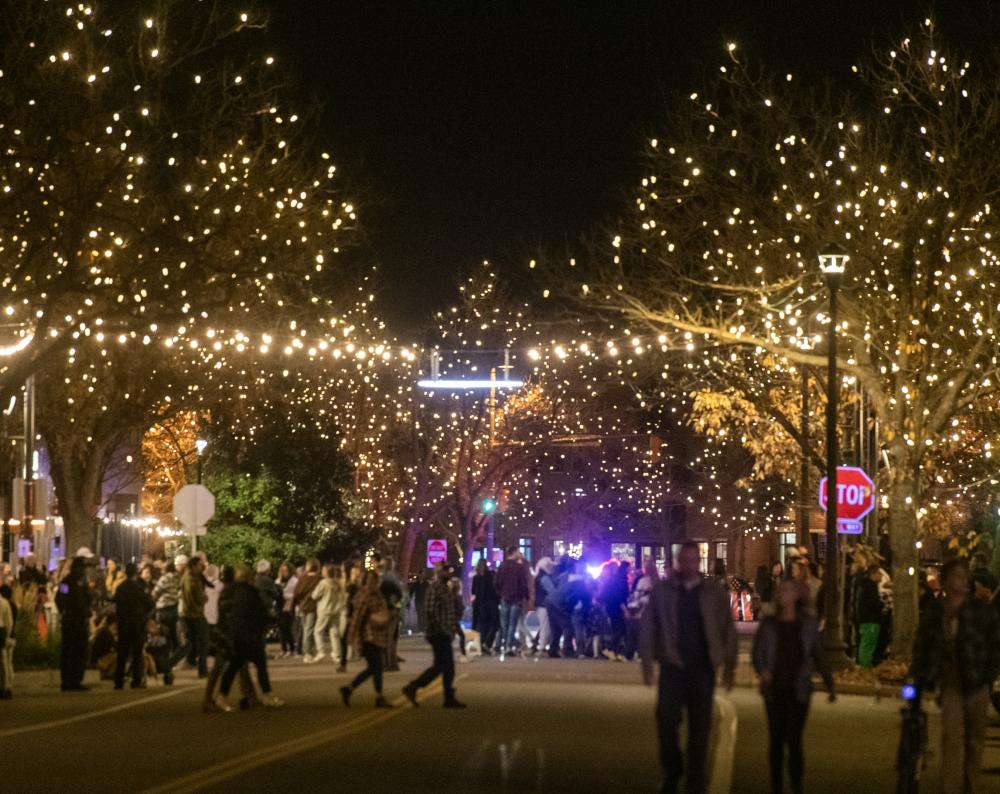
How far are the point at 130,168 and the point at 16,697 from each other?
29.4 ft

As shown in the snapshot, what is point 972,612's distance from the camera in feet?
39.0

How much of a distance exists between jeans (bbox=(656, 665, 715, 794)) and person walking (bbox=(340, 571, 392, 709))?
873 cm

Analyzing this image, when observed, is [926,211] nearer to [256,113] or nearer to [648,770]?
[256,113]

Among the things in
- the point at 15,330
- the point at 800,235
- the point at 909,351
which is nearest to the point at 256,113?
the point at 15,330

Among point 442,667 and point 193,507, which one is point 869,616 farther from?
point 193,507

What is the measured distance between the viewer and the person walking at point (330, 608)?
99.2ft

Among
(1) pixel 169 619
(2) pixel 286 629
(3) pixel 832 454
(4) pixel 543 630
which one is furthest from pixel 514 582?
(3) pixel 832 454

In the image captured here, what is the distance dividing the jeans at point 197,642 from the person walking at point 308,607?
3889mm

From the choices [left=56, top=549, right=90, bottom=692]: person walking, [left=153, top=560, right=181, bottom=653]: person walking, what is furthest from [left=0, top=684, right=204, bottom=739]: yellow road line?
[left=153, top=560, right=181, bottom=653]: person walking

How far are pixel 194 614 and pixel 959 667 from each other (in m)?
16.2

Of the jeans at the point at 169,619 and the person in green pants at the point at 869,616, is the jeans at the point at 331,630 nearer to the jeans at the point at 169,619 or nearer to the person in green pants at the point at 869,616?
the jeans at the point at 169,619

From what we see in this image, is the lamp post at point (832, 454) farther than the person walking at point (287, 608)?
No

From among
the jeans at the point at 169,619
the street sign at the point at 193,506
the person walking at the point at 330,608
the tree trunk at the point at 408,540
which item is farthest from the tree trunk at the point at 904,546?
the tree trunk at the point at 408,540

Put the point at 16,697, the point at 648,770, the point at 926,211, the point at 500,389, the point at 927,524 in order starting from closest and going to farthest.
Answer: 1. the point at 648,770
2. the point at 16,697
3. the point at 926,211
4. the point at 927,524
5. the point at 500,389
